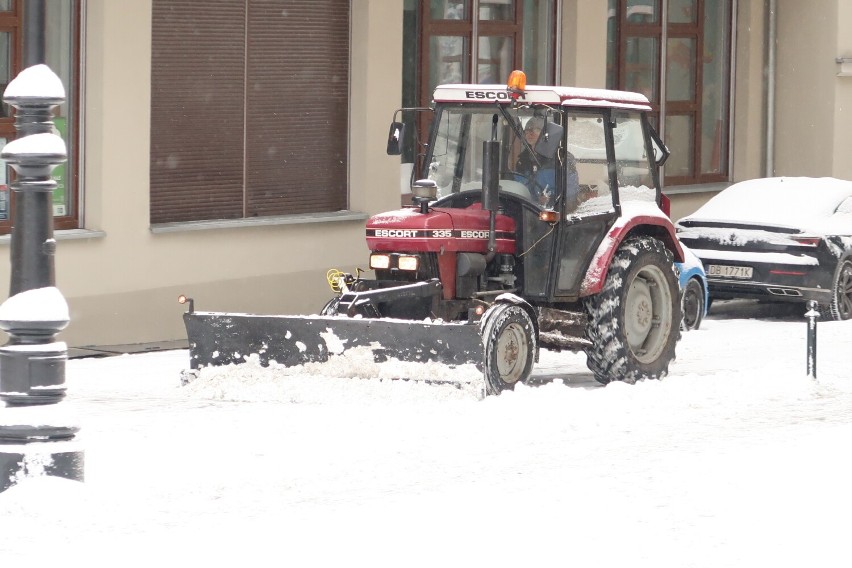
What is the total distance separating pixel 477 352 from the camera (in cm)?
1097

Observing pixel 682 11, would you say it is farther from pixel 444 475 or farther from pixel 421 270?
pixel 444 475

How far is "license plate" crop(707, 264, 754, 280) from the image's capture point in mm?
17078

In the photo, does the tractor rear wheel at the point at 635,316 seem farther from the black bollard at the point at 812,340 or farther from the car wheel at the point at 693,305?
the car wheel at the point at 693,305

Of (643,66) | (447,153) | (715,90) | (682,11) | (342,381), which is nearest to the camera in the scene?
(342,381)

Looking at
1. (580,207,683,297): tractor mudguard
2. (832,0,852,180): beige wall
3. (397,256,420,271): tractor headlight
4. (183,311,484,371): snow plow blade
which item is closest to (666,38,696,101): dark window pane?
(832,0,852,180): beige wall

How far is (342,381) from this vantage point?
11.2 metres

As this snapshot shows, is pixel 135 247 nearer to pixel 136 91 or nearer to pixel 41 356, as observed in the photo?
pixel 136 91

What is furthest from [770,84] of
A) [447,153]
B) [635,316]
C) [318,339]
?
[318,339]

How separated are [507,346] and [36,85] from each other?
4.15 m

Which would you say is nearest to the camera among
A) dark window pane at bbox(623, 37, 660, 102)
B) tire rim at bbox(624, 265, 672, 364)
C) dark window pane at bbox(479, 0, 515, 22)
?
tire rim at bbox(624, 265, 672, 364)

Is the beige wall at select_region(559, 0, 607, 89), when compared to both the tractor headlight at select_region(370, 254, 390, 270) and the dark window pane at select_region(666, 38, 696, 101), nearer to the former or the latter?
the dark window pane at select_region(666, 38, 696, 101)

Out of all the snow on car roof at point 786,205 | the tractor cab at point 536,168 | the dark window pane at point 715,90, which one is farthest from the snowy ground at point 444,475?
the dark window pane at point 715,90

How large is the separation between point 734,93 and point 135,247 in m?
10.9

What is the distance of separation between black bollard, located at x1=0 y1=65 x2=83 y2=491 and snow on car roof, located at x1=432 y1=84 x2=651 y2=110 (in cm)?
430
